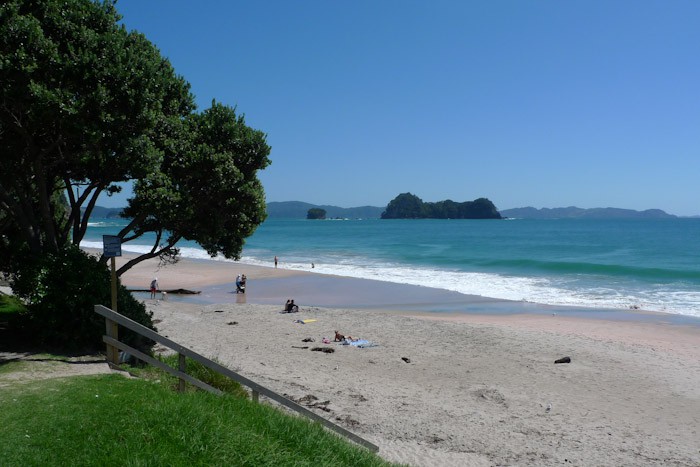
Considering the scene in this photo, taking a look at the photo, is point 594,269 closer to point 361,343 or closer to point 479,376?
point 361,343

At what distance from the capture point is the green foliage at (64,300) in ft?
37.9

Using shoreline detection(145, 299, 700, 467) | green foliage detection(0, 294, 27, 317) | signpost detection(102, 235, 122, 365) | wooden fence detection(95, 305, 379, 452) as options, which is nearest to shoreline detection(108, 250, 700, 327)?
shoreline detection(145, 299, 700, 467)

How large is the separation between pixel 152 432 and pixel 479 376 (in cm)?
1080

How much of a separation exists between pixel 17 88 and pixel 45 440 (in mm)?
7127

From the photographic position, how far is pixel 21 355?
1077cm

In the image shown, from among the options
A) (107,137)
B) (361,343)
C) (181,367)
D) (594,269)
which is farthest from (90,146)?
(594,269)

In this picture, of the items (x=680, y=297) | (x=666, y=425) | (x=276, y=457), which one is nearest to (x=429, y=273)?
(x=680, y=297)

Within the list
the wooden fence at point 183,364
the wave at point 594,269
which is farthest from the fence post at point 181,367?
the wave at point 594,269

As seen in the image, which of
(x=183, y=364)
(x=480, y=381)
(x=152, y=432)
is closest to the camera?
(x=152, y=432)

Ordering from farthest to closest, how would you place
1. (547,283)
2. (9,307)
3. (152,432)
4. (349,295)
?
(547,283)
(349,295)
(9,307)
(152,432)

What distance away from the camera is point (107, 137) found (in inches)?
453

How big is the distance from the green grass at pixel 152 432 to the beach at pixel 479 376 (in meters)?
3.07

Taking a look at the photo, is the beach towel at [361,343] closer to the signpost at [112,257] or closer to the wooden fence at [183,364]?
the signpost at [112,257]

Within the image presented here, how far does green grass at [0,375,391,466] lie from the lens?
5.34 meters
